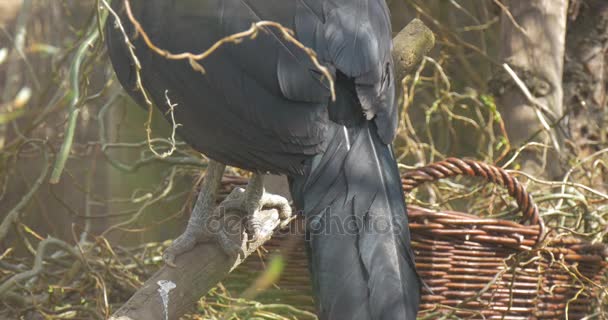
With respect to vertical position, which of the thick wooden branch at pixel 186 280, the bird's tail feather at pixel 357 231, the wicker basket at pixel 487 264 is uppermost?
the bird's tail feather at pixel 357 231

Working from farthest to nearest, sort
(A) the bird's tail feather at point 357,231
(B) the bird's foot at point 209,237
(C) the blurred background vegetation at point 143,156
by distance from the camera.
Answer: (C) the blurred background vegetation at point 143,156 → (B) the bird's foot at point 209,237 → (A) the bird's tail feather at point 357,231

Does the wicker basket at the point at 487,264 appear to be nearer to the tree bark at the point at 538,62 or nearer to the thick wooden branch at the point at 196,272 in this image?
the thick wooden branch at the point at 196,272

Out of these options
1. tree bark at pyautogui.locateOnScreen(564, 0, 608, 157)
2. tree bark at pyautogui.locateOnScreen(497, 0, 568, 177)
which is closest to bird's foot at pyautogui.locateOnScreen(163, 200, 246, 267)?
tree bark at pyautogui.locateOnScreen(497, 0, 568, 177)

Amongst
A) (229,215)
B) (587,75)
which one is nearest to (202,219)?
(229,215)

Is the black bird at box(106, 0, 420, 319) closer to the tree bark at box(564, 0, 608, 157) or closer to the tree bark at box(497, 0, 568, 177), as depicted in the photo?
the tree bark at box(497, 0, 568, 177)

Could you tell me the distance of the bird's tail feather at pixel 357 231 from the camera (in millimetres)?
1687

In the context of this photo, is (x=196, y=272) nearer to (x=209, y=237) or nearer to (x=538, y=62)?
(x=209, y=237)

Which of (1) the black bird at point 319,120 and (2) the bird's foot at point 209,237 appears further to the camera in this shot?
(2) the bird's foot at point 209,237

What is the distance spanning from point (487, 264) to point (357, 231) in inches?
27.1

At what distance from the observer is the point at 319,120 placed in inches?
70.1

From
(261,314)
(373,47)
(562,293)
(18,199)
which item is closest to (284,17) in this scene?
(373,47)

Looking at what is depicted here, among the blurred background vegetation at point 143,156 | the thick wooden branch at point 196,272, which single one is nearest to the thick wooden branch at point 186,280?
the thick wooden branch at point 196,272

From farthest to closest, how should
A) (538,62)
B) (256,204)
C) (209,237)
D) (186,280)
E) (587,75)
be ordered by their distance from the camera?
(587,75) < (538,62) < (256,204) < (209,237) < (186,280)

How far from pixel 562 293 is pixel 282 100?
43.7 inches
